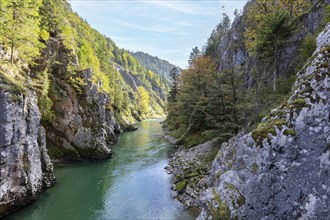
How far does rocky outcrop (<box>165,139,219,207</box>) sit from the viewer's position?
20.4 metres

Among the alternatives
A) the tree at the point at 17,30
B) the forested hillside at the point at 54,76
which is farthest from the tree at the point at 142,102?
the tree at the point at 17,30

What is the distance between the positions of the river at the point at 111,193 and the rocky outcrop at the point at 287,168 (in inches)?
408

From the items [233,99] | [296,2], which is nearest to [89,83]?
[233,99]

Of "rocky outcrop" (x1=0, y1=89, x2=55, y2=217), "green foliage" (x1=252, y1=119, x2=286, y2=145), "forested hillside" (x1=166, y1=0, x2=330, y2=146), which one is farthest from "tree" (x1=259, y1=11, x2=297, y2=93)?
"rocky outcrop" (x1=0, y1=89, x2=55, y2=217)

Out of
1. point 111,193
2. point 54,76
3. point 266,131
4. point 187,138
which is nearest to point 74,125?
point 54,76

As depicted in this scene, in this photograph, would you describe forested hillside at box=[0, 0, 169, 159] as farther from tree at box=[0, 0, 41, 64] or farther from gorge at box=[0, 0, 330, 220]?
gorge at box=[0, 0, 330, 220]

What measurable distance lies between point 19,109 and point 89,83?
1668 centimetres

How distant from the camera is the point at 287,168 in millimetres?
7648

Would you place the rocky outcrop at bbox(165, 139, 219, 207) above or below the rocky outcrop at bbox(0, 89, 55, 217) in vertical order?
below

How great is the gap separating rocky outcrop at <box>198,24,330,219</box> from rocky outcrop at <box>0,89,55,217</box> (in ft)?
51.6

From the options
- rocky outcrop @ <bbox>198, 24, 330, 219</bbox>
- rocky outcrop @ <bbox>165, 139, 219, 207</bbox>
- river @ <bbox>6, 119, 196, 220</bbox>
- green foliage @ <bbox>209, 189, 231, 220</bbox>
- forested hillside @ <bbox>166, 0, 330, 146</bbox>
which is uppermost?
forested hillside @ <bbox>166, 0, 330, 146</bbox>

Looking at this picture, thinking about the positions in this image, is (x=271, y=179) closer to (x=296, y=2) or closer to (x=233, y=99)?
(x=233, y=99)

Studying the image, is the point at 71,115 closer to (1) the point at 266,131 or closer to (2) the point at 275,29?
(2) the point at 275,29

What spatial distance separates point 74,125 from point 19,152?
1355cm
